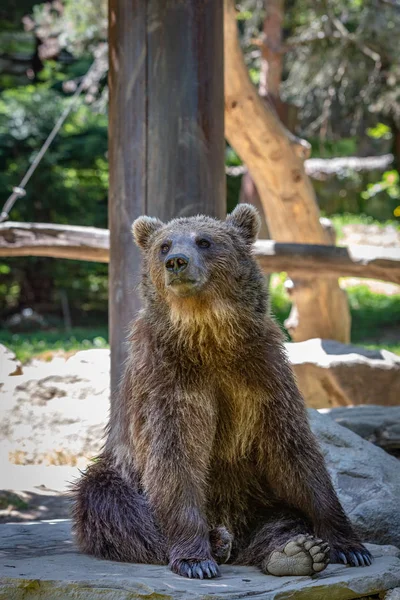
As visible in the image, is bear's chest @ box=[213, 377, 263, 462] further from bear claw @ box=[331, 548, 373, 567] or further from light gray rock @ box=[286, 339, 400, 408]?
light gray rock @ box=[286, 339, 400, 408]

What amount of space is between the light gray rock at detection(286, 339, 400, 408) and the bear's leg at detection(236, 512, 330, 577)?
388 cm

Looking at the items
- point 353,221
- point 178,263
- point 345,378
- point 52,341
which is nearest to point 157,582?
point 178,263

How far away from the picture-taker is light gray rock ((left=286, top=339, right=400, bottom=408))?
8.20 metres

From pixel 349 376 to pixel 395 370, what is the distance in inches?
19.5

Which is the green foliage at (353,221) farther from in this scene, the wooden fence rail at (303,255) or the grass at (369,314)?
the wooden fence rail at (303,255)

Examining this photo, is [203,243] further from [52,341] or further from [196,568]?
[52,341]

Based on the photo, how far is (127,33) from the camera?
602 cm

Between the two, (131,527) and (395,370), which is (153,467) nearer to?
(131,527)

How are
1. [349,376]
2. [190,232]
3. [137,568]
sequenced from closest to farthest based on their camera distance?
[137,568] < [190,232] < [349,376]

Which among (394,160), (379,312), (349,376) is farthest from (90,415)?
(394,160)

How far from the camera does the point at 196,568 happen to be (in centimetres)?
386

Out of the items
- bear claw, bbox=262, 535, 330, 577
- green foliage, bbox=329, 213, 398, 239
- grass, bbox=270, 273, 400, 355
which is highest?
bear claw, bbox=262, 535, 330, 577

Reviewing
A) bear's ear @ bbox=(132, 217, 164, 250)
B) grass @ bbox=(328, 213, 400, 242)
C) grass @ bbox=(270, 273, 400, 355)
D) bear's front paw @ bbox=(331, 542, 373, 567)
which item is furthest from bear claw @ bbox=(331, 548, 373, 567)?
grass @ bbox=(328, 213, 400, 242)

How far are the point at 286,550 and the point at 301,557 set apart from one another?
0.25ft
